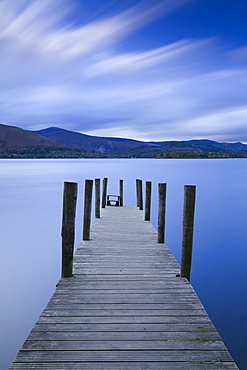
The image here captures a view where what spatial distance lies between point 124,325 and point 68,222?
6.62 feet

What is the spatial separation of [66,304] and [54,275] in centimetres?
522

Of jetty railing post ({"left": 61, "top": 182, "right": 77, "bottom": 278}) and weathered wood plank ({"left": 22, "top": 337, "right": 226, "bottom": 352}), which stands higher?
jetty railing post ({"left": 61, "top": 182, "right": 77, "bottom": 278})

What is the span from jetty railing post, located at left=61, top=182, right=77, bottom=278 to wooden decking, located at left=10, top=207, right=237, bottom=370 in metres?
0.29

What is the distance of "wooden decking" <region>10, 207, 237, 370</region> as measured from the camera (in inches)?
110

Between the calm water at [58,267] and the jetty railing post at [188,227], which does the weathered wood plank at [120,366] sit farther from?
the calm water at [58,267]

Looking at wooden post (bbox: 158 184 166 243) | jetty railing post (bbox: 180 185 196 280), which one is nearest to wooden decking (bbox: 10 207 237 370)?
jetty railing post (bbox: 180 185 196 280)

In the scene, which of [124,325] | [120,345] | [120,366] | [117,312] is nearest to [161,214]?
[117,312]

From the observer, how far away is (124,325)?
11.1 feet

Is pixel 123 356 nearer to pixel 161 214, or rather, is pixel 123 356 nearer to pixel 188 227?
pixel 188 227

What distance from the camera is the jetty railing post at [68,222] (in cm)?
481

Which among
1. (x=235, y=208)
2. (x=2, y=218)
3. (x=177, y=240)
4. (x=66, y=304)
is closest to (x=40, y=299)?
(x=66, y=304)

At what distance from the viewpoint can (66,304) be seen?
393cm

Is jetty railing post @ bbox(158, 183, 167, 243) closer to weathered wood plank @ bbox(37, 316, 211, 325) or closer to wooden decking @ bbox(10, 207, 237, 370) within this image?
wooden decking @ bbox(10, 207, 237, 370)

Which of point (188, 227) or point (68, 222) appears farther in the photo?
point (188, 227)
